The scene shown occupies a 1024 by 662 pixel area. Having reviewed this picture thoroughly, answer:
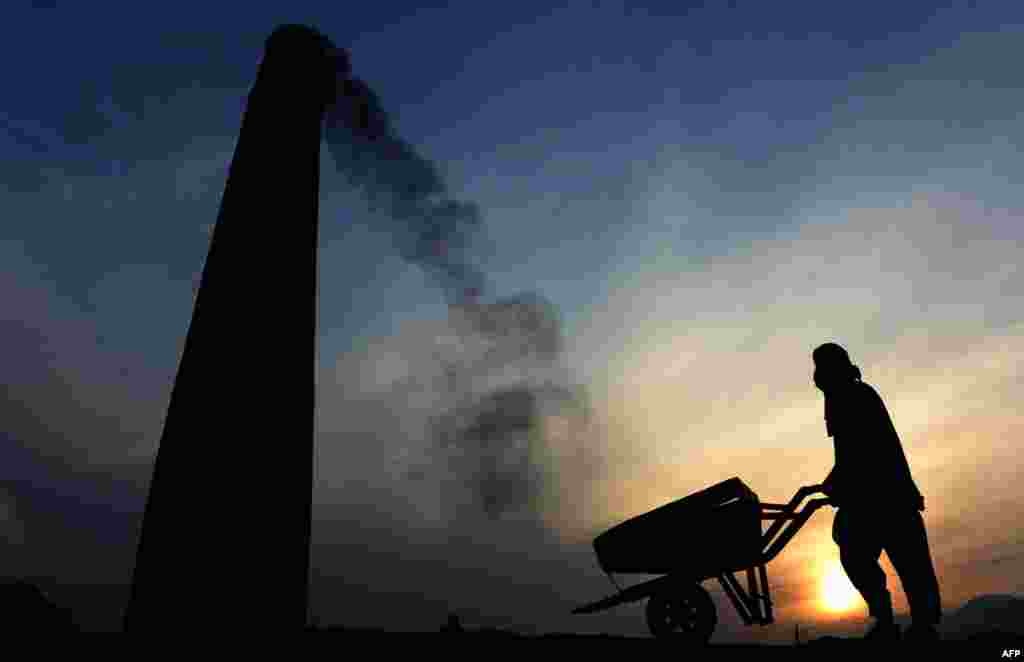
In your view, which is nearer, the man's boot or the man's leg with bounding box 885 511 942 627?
the man's boot

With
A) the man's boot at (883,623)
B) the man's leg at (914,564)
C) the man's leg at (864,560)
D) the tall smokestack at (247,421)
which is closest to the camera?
the man's boot at (883,623)

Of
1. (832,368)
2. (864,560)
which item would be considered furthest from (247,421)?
(864,560)

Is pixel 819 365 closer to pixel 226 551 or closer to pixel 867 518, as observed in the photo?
pixel 867 518

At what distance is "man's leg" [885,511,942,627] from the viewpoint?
6.25 meters

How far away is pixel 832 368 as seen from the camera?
273 inches

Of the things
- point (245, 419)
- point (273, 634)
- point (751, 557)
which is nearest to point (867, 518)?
point (751, 557)

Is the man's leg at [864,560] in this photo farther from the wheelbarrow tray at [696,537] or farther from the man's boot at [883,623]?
the wheelbarrow tray at [696,537]

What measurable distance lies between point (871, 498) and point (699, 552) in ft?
5.92

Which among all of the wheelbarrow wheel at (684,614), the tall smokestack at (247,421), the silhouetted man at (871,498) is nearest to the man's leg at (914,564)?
the silhouetted man at (871,498)

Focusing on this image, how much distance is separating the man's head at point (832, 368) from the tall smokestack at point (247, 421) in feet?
17.2

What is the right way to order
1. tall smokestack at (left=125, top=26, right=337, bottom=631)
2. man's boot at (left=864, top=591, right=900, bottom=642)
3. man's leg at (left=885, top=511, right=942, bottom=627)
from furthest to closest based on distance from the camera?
tall smokestack at (left=125, top=26, right=337, bottom=631) → man's leg at (left=885, top=511, right=942, bottom=627) → man's boot at (left=864, top=591, right=900, bottom=642)

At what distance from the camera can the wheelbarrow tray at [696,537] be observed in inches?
291

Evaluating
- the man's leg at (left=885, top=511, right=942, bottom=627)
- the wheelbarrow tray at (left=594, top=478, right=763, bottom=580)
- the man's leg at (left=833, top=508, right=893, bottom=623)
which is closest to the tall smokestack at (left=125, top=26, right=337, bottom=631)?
the wheelbarrow tray at (left=594, top=478, right=763, bottom=580)

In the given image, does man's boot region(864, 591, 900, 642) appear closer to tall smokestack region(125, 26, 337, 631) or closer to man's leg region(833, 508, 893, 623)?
man's leg region(833, 508, 893, 623)
